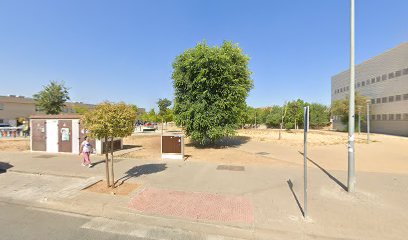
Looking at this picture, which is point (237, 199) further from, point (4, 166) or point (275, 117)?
point (275, 117)

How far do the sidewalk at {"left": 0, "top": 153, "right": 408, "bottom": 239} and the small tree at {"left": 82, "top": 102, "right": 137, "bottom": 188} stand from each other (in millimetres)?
1591

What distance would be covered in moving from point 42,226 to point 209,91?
1191cm

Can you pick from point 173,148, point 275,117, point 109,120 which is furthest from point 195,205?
point 275,117

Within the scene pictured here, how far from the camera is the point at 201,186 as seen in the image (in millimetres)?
6754

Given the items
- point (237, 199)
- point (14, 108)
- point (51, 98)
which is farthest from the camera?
point (14, 108)

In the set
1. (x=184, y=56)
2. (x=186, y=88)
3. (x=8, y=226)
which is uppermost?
(x=184, y=56)

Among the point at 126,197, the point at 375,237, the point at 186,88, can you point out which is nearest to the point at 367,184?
the point at 375,237

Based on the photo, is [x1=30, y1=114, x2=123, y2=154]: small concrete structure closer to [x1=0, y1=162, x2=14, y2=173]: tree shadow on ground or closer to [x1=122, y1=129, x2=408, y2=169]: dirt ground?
[x1=122, y1=129, x2=408, y2=169]: dirt ground

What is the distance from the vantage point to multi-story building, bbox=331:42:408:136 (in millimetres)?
29766

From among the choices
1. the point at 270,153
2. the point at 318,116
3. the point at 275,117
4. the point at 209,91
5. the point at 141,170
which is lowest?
the point at 270,153

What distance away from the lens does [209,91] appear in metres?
14.8

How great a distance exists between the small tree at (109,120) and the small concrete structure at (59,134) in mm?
7181

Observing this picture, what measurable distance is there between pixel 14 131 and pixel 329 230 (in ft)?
108

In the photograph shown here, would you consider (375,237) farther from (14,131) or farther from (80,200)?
(14,131)
